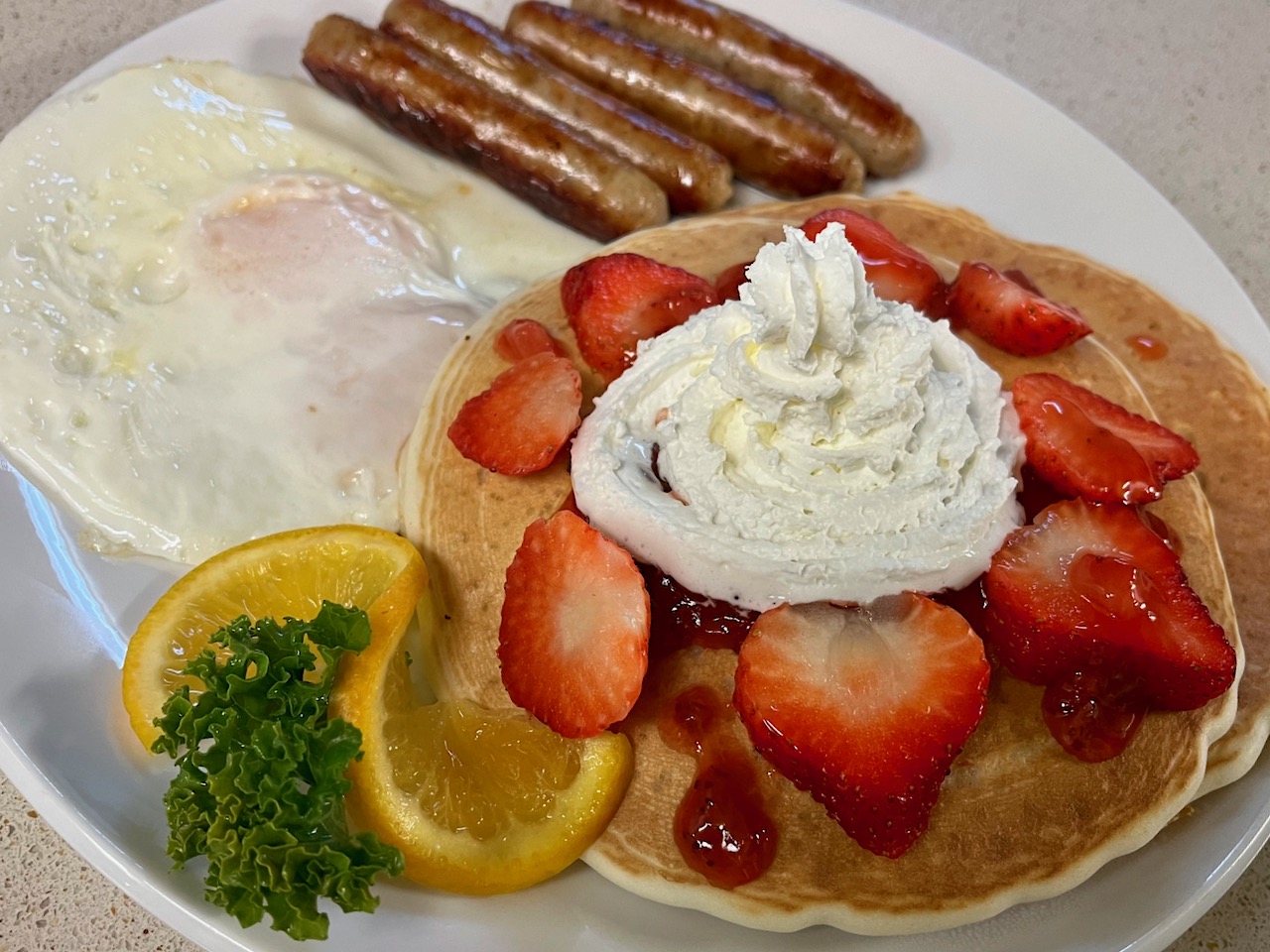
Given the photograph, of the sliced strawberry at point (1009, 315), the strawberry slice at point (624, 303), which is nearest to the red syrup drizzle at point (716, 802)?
the strawberry slice at point (624, 303)

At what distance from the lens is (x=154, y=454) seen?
6.29ft

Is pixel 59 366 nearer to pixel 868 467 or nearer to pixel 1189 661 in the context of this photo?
pixel 868 467

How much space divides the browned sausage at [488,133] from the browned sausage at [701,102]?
25cm

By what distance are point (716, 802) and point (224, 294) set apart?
1508 mm

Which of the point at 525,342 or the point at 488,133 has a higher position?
the point at 488,133

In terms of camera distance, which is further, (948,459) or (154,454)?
(154,454)

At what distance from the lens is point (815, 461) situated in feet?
4.95

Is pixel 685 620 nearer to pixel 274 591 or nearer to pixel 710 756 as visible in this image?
pixel 710 756

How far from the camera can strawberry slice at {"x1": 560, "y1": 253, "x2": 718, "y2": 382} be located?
182cm

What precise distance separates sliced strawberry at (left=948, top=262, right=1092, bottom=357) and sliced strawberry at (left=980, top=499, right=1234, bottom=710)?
0.45m

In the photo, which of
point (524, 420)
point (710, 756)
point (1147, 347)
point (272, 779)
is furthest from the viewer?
point (1147, 347)

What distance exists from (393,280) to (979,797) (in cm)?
161

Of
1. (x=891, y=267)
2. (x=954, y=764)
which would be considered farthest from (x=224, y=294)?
(x=954, y=764)

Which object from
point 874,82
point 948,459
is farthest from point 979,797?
point 874,82
